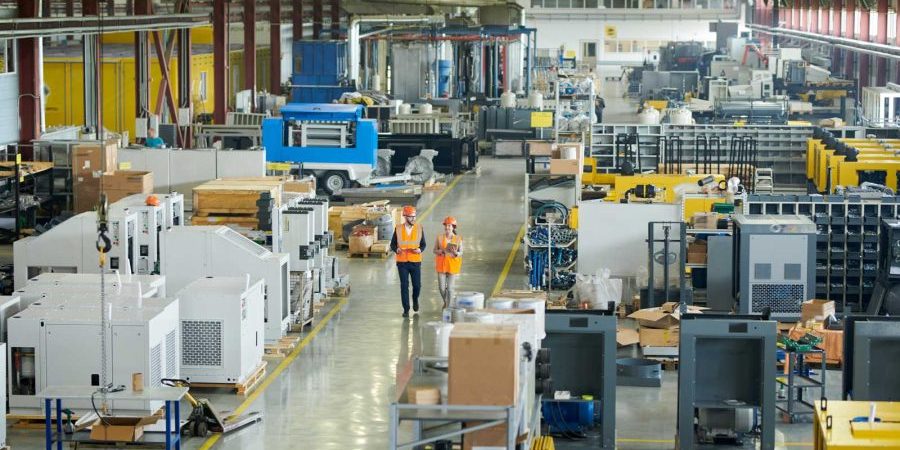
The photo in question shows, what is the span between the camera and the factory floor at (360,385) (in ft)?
42.3

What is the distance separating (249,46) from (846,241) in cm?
1985

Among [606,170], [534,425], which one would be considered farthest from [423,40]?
[534,425]

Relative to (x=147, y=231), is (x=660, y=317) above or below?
below

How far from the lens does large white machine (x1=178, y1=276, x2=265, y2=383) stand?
45.3ft

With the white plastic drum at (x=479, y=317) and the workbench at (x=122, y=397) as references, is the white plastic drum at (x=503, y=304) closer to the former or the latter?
the white plastic drum at (x=479, y=317)

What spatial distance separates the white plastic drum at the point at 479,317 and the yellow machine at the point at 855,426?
7.59ft

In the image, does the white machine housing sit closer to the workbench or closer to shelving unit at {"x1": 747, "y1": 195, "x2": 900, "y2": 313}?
the workbench

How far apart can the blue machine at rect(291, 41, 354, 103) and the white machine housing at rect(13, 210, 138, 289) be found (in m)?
22.4

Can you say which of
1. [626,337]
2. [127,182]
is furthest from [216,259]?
[127,182]

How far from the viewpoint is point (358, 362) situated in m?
15.8

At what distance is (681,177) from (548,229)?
345 centimetres

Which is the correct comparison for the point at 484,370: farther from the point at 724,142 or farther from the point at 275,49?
the point at 275,49

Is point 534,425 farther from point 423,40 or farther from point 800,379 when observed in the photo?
point 423,40

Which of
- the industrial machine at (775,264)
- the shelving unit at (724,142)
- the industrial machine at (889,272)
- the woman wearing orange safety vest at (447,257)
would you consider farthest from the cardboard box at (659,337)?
the shelving unit at (724,142)
